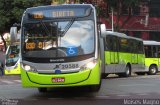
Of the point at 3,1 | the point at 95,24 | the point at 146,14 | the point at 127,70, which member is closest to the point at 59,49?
the point at 95,24

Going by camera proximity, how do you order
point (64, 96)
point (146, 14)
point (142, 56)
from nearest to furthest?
point (64, 96) → point (142, 56) → point (146, 14)

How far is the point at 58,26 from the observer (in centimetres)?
1575

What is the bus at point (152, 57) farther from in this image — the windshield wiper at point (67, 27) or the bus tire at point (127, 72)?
the windshield wiper at point (67, 27)

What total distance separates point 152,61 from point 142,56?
2.22 metres

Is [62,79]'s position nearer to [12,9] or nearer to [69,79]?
[69,79]

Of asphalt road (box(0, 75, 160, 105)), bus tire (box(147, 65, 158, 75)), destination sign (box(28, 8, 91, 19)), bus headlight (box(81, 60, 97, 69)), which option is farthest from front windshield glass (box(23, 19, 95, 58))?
bus tire (box(147, 65, 158, 75))

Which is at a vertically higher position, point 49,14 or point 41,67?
point 49,14

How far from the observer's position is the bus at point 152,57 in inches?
1511

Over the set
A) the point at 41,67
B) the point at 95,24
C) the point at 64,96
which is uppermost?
the point at 95,24

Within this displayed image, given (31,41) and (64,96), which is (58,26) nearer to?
(31,41)

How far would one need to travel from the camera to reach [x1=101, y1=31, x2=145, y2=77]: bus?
1149 inches

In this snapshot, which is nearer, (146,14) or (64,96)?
(64,96)

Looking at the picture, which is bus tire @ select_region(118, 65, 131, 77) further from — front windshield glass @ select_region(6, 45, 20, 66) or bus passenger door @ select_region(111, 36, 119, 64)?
front windshield glass @ select_region(6, 45, 20, 66)

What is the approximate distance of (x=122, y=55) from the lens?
3169 cm
